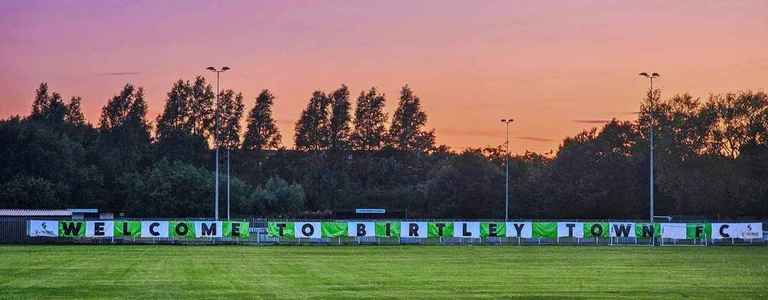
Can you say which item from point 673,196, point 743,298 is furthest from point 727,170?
point 743,298

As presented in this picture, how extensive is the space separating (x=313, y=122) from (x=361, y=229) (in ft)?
262

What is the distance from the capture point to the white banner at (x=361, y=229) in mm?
78125

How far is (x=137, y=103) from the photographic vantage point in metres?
168

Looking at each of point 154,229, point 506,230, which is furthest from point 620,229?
point 154,229

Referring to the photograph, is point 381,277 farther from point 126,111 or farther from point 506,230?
point 126,111

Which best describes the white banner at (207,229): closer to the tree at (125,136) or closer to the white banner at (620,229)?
the white banner at (620,229)

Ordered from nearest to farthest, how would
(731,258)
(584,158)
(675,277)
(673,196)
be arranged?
(675,277), (731,258), (673,196), (584,158)

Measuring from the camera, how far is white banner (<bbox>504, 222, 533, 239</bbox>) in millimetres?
78438

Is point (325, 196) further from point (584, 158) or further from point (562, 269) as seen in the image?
point (562, 269)

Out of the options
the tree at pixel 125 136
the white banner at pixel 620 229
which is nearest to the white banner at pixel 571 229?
the white banner at pixel 620 229

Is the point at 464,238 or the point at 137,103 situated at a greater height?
the point at 137,103

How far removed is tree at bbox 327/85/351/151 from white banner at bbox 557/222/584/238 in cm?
8011

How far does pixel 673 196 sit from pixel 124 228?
209 feet

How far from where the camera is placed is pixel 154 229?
253ft
